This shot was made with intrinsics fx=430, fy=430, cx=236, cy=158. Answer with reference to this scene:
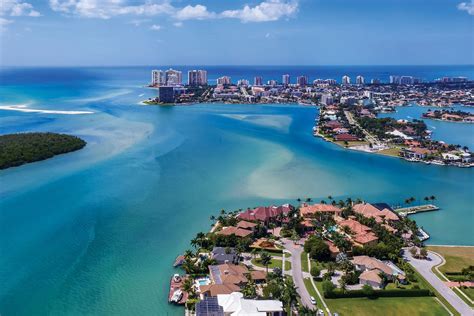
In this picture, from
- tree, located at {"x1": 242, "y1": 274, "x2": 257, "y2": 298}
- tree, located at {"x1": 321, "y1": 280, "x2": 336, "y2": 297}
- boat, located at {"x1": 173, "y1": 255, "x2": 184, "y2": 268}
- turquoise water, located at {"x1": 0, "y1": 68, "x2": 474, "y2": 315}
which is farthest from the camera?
boat, located at {"x1": 173, "y1": 255, "x2": 184, "y2": 268}

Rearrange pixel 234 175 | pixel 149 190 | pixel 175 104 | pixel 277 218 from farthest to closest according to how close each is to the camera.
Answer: pixel 175 104, pixel 234 175, pixel 149 190, pixel 277 218

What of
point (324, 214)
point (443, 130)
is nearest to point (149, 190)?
point (324, 214)

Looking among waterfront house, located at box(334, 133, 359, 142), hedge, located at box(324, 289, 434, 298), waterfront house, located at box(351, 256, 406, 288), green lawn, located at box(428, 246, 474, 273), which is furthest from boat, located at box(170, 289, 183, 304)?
waterfront house, located at box(334, 133, 359, 142)

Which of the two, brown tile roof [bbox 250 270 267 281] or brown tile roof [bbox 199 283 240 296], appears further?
brown tile roof [bbox 250 270 267 281]

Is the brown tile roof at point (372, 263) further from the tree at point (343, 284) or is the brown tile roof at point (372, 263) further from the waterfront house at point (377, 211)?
the waterfront house at point (377, 211)

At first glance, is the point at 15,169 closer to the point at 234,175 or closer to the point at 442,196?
the point at 234,175

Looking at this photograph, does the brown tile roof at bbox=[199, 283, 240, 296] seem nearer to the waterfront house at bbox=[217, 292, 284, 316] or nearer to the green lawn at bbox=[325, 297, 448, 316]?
the waterfront house at bbox=[217, 292, 284, 316]
